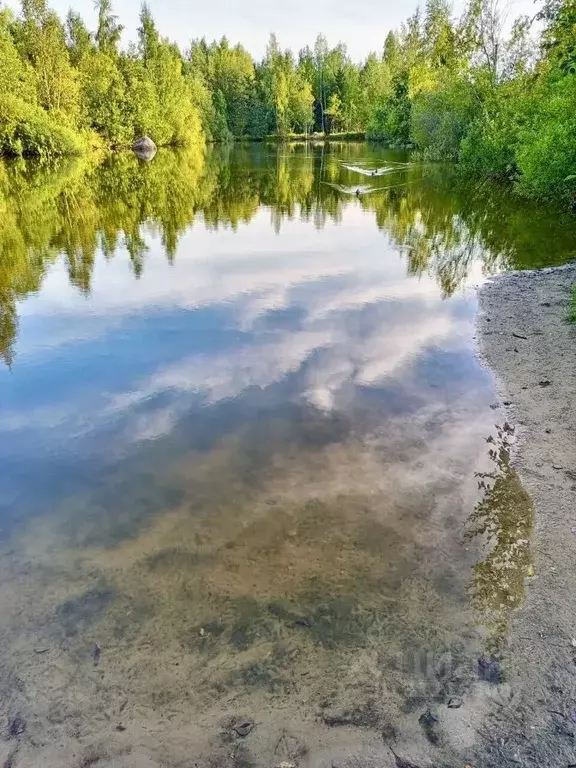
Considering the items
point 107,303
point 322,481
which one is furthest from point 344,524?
point 107,303

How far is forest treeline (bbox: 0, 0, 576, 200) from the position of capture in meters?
22.5

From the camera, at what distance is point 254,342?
396 inches

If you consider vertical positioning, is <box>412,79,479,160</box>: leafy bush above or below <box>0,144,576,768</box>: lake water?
above

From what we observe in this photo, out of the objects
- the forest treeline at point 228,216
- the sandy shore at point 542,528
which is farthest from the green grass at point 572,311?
the forest treeline at point 228,216

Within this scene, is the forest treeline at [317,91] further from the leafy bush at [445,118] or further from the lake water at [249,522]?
the lake water at [249,522]

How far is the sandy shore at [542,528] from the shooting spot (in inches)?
134

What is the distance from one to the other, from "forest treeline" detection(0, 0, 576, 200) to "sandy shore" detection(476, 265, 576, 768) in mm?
4135

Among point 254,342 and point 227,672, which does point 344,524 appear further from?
point 254,342

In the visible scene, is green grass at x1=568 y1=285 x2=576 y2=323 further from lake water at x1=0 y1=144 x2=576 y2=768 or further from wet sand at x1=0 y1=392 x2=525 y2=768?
wet sand at x1=0 y1=392 x2=525 y2=768

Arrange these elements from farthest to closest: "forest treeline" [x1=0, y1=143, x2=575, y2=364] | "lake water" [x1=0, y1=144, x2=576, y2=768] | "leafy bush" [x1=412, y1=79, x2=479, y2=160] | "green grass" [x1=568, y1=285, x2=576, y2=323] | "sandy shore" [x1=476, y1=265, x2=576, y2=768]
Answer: "leafy bush" [x1=412, y1=79, x2=479, y2=160]
"forest treeline" [x1=0, y1=143, x2=575, y2=364]
"green grass" [x1=568, y1=285, x2=576, y2=323]
"lake water" [x1=0, y1=144, x2=576, y2=768]
"sandy shore" [x1=476, y1=265, x2=576, y2=768]

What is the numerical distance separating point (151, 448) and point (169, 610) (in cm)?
270

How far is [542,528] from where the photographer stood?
5.16 m

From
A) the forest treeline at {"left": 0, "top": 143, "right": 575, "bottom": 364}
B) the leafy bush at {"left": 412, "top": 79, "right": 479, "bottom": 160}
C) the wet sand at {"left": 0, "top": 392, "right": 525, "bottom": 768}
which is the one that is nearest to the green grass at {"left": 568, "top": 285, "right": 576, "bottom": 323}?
the forest treeline at {"left": 0, "top": 143, "right": 575, "bottom": 364}

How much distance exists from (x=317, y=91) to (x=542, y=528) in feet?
365
